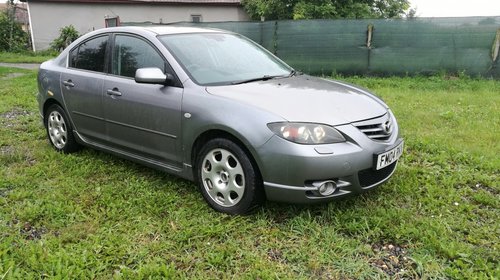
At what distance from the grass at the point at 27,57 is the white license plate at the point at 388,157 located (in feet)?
55.8

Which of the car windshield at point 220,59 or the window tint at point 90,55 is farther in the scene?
the window tint at point 90,55

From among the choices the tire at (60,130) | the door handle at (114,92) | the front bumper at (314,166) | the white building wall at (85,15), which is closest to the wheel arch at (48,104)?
the tire at (60,130)

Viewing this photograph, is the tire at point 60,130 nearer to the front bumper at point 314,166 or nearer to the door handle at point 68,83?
the door handle at point 68,83

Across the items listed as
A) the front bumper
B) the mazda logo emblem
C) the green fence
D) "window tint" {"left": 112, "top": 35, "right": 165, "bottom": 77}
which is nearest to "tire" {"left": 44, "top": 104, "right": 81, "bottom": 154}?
"window tint" {"left": 112, "top": 35, "right": 165, "bottom": 77}

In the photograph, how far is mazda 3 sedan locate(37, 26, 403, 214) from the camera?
118 inches

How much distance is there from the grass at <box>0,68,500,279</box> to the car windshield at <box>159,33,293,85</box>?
1.06 metres

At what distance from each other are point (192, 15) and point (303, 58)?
12.4 meters

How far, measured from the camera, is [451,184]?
Answer: 3.88 m

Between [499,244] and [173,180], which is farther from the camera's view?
[173,180]

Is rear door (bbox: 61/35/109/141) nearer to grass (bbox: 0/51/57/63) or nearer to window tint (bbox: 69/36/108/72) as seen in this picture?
window tint (bbox: 69/36/108/72)

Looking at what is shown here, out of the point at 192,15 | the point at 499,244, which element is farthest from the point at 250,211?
the point at 192,15

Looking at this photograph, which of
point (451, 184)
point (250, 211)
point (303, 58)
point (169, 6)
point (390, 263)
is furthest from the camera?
point (169, 6)

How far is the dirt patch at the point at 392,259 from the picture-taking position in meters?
2.71

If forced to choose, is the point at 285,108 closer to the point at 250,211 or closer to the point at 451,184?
the point at 250,211
